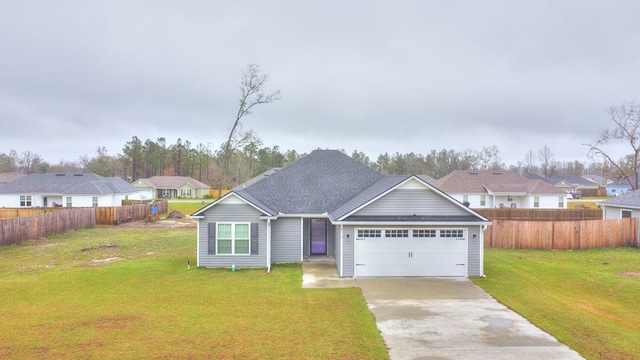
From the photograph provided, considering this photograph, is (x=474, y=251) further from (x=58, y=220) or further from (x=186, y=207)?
(x=186, y=207)

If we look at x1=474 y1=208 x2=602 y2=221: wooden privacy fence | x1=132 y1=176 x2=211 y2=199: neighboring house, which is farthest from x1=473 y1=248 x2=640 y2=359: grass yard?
x1=132 y1=176 x2=211 y2=199: neighboring house

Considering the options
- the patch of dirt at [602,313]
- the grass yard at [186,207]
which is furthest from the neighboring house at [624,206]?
the grass yard at [186,207]

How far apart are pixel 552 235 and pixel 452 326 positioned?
620 inches

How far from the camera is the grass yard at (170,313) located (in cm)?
877

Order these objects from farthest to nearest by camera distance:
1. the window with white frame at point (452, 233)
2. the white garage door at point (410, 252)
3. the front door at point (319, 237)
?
the front door at point (319, 237), the window with white frame at point (452, 233), the white garage door at point (410, 252)

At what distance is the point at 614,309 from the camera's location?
38.9 feet

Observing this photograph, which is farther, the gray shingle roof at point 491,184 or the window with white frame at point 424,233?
the gray shingle roof at point 491,184

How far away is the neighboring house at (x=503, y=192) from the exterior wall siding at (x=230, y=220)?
106ft

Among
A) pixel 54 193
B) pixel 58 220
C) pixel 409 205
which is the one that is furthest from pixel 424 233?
pixel 54 193

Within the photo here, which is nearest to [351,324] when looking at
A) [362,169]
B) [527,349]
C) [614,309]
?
[527,349]

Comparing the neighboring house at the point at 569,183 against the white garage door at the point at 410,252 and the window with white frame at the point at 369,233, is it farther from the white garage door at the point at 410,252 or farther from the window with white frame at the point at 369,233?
the window with white frame at the point at 369,233

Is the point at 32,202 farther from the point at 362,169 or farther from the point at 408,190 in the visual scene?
the point at 408,190

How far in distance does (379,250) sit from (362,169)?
24.2 ft

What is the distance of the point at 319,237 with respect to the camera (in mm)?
20109
